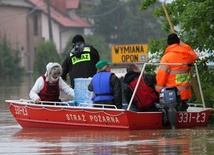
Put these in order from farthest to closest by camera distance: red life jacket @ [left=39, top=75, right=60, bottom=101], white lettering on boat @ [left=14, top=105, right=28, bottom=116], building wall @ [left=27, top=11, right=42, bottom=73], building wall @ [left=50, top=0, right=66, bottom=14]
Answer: building wall @ [left=50, top=0, right=66, bottom=14]
building wall @ [left=27, top=11, right=42, bottom=73]
white lettering on boat @ [left=14, top=105, right=28, bottom=116]
red life jacket @ [left=39, top=75, right=60, bottom=101]

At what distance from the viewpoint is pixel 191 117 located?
52.2ft

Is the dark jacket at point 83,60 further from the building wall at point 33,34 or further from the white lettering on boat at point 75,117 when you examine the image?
the building wall at point 33,34

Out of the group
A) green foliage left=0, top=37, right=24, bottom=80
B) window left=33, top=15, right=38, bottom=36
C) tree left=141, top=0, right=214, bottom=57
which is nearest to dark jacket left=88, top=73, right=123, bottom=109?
tree left=141, top=0, right=214, bottom=57

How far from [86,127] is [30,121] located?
1539 mm

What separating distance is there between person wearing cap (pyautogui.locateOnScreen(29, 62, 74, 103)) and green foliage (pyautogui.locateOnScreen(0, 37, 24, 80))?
171 ft

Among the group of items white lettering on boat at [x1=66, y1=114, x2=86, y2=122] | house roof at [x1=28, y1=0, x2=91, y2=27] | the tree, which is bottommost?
white lettering on boat at [x1=66, y1=114, x2=86, y2=122]

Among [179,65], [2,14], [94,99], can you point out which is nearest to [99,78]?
[94,99]

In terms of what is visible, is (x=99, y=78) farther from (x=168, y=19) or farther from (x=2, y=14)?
(x=2, y=14)

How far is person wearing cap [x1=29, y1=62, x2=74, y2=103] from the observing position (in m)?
16.7

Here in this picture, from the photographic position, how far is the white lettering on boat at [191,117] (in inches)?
622

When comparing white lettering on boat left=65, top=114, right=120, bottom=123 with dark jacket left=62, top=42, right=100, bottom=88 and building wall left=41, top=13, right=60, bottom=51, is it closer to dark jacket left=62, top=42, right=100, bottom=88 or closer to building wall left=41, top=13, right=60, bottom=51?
dark jacket left=62, top=42, right=100, bottom=88

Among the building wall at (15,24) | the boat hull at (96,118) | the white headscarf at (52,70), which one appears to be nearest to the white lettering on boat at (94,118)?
the boat hull at (96,118)

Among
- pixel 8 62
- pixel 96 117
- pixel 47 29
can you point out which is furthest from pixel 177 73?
pixel 47 29

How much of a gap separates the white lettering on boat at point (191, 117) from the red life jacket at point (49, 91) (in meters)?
2.71
